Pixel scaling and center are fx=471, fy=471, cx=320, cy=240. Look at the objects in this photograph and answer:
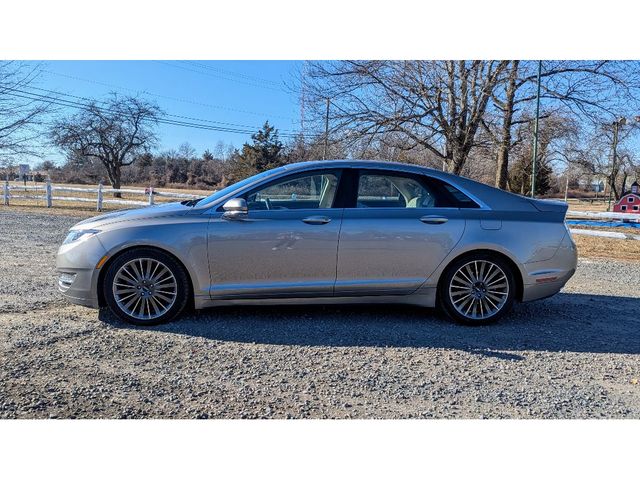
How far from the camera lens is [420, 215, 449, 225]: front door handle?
459 centimetres

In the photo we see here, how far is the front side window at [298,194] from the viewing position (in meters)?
4.58

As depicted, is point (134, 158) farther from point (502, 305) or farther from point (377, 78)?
point (502, 305)

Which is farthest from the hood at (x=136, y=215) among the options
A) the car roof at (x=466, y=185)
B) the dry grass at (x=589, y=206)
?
the dry grass at (x=589, y=206)

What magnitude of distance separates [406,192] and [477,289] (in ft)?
3.93

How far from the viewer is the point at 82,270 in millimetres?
4332

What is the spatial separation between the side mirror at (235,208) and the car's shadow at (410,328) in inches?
40.5

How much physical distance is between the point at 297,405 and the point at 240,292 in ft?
5.64

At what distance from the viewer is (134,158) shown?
168 ft

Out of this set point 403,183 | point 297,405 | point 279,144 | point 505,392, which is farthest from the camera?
point 279,144

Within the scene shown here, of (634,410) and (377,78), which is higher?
(377,78)

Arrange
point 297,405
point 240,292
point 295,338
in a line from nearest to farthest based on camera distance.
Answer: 1. point 297,405
2. point 295,338
3. point 240,292

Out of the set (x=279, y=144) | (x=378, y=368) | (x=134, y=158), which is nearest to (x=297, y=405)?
(x=378, y=368)

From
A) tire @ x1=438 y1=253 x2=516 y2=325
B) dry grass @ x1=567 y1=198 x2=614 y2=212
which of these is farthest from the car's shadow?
dry grass @ x1=567 y1=198 x2=614 y2=212

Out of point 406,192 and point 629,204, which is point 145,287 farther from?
point 629,204
